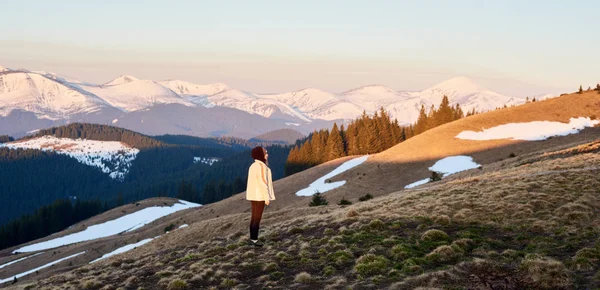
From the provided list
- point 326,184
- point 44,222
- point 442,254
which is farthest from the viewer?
point 44,222

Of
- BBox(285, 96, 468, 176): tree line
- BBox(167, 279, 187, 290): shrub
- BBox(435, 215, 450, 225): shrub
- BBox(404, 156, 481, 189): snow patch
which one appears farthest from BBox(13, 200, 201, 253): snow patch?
BBox(435, 215, 450, 225): shrub

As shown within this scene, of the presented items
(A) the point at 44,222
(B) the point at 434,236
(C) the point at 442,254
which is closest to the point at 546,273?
(C) the point at 442,254

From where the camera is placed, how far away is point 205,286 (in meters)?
14.1

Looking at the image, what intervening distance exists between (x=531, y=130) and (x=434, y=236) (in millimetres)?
66877

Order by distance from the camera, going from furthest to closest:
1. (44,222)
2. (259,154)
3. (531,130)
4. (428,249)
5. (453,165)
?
(44,222) → (531,130) → (453,165) → (259,154) → (428,249)

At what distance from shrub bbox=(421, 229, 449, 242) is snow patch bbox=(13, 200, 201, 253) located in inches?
3213

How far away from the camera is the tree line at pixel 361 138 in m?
114

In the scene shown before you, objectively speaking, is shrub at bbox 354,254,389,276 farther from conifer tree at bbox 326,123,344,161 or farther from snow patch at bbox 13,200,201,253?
conifer tree at bbox 326,123,344,161

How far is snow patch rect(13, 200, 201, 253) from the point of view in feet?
289

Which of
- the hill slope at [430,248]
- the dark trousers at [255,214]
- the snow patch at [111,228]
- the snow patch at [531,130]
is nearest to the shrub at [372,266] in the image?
the hill slope at [430,248]

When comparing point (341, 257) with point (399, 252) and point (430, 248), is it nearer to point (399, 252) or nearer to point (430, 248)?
point (399, 252)

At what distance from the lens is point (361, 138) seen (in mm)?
114438

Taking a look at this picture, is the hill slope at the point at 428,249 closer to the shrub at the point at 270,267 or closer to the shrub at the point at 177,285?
the shrub at the point at 270,267

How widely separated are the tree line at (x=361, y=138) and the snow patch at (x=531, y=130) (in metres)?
36.7
